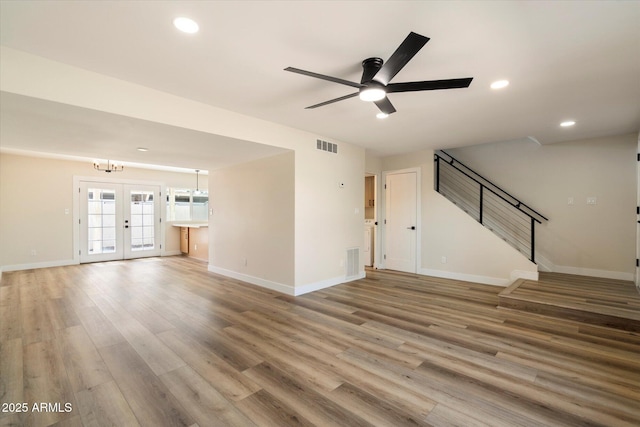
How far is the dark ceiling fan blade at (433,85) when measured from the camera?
7.27ft

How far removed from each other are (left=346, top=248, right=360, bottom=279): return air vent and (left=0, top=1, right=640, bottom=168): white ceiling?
2.65 meters

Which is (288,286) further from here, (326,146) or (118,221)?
(118,221)

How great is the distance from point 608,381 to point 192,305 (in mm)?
4474

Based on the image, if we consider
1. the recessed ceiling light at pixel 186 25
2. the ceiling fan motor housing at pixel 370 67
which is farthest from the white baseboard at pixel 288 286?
the recessed ceiling light at pixel 186 25

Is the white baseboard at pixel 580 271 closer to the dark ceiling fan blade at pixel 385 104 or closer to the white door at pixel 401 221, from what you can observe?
the white door at pixel 401 221

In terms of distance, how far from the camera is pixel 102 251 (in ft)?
25.1

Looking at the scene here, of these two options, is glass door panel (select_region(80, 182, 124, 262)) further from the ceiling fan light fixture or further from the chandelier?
the ceiling fan light fixture

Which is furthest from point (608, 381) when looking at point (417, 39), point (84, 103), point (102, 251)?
point (102, 251)

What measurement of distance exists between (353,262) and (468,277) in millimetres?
2286

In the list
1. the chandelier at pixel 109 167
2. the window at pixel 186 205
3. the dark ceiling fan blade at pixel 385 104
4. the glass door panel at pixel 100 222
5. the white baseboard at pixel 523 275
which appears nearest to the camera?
the dark ceiling fan blade at pixel 385 104

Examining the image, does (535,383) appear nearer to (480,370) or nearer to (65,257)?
(480,370)

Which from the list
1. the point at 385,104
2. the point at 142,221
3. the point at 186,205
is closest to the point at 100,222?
the point at 142,221

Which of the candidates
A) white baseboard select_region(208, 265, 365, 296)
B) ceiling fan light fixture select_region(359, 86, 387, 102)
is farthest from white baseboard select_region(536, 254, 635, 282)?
ceiling fan light fixture select_region(359, 86, 387, 102)

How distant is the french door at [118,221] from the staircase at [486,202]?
8122 mm
